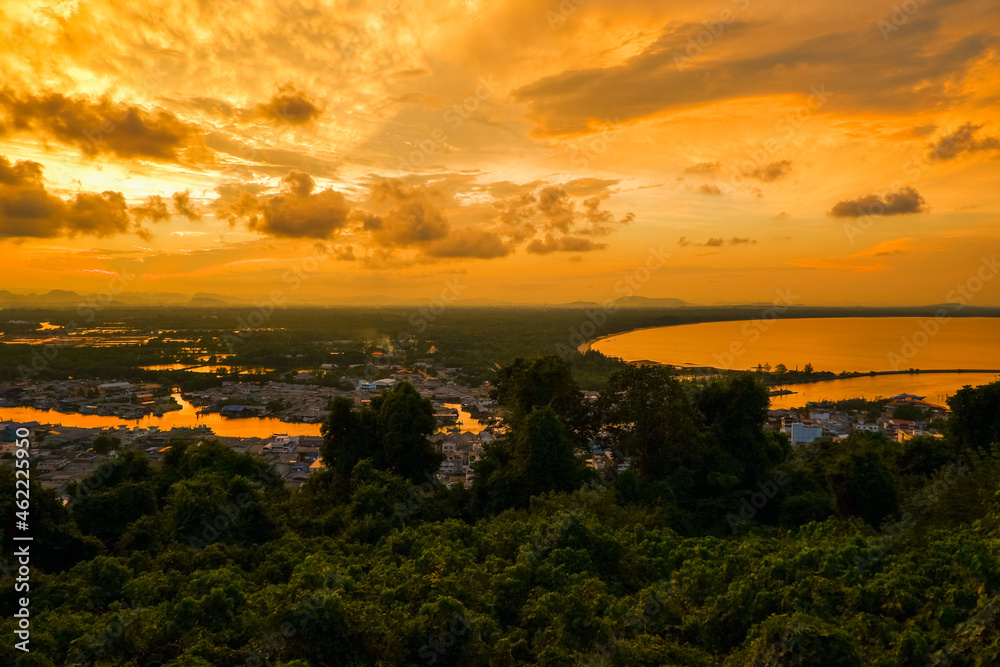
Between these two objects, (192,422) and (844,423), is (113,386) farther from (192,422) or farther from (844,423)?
(844,423)

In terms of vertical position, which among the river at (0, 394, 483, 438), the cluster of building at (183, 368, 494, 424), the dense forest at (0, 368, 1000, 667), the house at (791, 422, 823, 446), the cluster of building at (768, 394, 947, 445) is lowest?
the river at (0, 394, 483, 438)

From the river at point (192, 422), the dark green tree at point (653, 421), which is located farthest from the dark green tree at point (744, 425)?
the river at point (192, 422)

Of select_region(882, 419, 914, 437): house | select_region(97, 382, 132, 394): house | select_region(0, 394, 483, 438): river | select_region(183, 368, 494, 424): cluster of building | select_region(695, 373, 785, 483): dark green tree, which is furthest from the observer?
select_region(97, 382, 132, 394): house

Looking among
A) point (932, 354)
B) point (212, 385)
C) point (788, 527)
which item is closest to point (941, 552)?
point (788, 527)

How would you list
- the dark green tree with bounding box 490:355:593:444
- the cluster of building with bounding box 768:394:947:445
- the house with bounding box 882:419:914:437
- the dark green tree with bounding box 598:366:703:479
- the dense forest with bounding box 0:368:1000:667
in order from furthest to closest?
the house with bounding box 882:419:914:437 → the cluster of building with bounding box 768:394:947:445 → the dark green tree with bounding box 490:355:593:444 → the dark green tree with bounding box 598:366:703:479 → the dense forest with bounding box 0:368:1000:667

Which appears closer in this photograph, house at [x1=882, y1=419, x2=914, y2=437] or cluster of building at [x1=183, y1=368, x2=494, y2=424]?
house at [x1=882, y1=419, x2=914, y2=437]

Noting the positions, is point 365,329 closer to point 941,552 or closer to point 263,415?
point 263,415

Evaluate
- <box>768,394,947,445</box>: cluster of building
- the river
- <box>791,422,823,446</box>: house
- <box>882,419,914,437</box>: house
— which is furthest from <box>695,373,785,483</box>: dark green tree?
<box>882,419,914,437</box>: house

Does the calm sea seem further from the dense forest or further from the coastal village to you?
the dense forest
